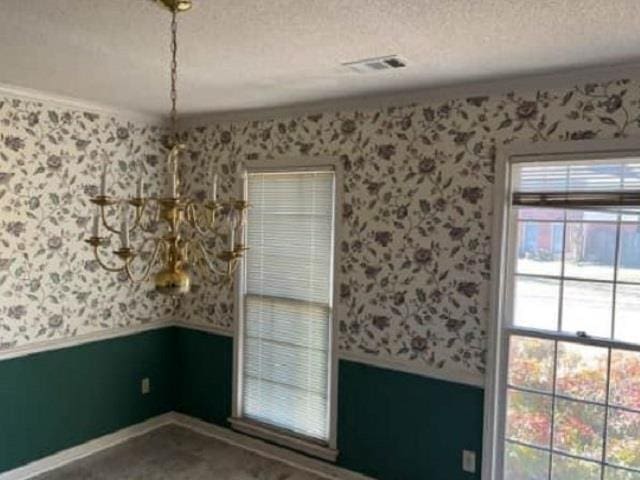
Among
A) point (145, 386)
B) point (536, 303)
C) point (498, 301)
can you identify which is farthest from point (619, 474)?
point (145, 386)

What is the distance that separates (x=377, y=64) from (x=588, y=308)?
166 cm

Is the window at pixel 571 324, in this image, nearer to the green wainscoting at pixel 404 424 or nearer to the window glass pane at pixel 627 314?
the window glass pane at pixel 627 314

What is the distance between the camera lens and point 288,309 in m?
3.86

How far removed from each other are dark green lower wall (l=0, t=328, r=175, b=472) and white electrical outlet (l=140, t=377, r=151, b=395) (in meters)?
0.03

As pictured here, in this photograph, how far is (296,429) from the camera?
383cm

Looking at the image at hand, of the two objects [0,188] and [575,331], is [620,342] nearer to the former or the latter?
[575,331]

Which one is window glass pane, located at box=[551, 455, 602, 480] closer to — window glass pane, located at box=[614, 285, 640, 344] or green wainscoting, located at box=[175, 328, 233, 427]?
window glass pane, located at box=[614, 285, 640, 344]

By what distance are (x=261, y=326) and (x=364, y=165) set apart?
147 cm

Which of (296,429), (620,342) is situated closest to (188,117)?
(296,429)

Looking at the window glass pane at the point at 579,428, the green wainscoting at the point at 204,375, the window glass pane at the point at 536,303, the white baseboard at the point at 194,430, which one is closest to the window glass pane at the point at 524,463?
the window glass pane at the point at 579,428

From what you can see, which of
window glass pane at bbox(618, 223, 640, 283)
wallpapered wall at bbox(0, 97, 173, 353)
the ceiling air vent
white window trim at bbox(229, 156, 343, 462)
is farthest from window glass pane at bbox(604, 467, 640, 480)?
wallpapered wall at bbox(0, 97, 173, 353)

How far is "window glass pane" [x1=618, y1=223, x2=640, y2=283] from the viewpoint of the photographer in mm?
2625

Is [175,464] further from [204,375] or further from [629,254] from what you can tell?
[629,254]

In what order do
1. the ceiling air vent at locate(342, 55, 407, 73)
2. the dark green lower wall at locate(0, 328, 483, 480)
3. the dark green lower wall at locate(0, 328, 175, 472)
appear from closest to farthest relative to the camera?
the ceiling air vent at locate(342, 55, 407, 73)
the dark green lower wall at locate(0, 328, 483, 480)
the dark green lower wall at locate(0, 328, 175, 472)
